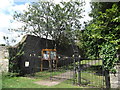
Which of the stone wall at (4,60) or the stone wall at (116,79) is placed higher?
the stone wall at (4,60)

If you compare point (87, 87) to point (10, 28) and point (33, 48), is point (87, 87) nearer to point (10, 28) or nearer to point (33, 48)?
point (33, 48)

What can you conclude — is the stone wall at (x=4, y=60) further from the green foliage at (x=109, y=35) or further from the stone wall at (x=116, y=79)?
the stone wall at (x=116, y=79)

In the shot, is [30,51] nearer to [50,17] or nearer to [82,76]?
[50,17]

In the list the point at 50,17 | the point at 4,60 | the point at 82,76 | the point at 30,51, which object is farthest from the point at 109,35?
the point at 4,60

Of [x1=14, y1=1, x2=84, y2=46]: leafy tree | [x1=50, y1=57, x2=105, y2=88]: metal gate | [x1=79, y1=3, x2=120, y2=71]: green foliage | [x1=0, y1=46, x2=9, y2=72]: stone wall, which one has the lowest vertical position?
[x1=50, y1=57, x2=105, y2=88]: metal gate

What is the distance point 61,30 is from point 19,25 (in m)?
3.03

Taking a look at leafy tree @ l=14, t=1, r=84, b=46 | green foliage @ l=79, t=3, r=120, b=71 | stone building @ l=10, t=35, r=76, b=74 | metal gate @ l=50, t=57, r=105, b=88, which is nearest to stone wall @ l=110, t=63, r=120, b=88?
green foliage @ l=79, t=3, r=120, b=71

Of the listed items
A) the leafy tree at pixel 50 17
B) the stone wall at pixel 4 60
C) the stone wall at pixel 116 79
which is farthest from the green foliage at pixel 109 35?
the stone wall at pixel 4 60

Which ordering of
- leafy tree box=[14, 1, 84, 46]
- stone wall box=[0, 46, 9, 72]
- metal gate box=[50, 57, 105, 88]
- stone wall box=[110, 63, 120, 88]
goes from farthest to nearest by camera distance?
leafy tree box=[14, 1, 84, 46] < stone wall box=[0, 46, 9, 72] < metal gate box=[50, 57, 105, 88] < stone wall box=[110, 63, 120, 88]

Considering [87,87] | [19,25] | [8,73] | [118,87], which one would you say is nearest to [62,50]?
[19,25]

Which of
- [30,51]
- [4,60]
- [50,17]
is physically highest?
[50,17]

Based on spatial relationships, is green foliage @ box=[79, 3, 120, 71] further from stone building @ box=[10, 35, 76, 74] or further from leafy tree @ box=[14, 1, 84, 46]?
stone building @ box=[10, 35, 76, 74]

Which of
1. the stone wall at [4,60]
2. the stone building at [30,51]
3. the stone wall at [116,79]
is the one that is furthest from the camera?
the stone building at [30,51]

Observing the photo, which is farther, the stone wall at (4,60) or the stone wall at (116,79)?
the stone wall at (4,60)
